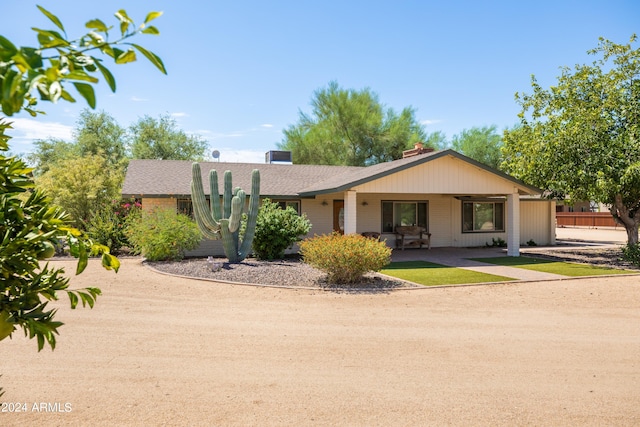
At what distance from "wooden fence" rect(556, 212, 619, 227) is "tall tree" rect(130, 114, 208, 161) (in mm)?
39330

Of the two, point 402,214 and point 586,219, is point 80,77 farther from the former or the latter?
point 586,219

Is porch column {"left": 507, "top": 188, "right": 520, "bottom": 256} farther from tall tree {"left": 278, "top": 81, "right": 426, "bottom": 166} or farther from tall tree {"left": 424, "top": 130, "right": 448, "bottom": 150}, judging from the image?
tall tree {"left": 424, "top": 130, "right": 448, "bottom": 150}

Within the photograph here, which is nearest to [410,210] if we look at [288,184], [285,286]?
[288,184]

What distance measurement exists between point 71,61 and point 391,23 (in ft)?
59.2

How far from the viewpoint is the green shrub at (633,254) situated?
16188mm

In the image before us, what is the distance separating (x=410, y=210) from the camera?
2297 centimetres

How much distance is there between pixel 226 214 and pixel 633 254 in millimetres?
14892

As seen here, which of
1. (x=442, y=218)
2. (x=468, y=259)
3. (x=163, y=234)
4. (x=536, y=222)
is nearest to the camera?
(x=163, y=234)

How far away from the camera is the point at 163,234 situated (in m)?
16.8

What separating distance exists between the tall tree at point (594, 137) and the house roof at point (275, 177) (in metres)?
1.66

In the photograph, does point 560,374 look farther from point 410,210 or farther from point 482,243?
point 482,243

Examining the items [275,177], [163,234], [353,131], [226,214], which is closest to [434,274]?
[226,214]

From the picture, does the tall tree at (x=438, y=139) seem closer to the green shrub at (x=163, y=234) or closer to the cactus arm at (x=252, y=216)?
the cactus arm at (x=252, y=216)

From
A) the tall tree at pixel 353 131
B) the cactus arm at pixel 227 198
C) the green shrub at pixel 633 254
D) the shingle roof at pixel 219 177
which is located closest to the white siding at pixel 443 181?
the cactus arm at pixel 227 198
